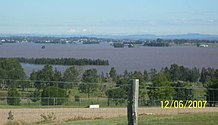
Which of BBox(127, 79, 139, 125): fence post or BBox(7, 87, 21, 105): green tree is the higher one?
BBox(127, 79, 139, 125): fence post

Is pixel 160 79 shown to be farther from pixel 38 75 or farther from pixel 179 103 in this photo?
pixel 179 103

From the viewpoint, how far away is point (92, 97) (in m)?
23.8

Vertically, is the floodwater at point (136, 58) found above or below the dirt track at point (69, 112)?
below

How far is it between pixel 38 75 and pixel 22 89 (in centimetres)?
1453

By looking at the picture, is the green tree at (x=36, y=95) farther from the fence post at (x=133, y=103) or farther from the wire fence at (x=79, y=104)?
the fence post at (x=133, y=103)

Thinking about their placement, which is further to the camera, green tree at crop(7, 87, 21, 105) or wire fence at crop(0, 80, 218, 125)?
green tree at crop(7, 87, 21, 105)

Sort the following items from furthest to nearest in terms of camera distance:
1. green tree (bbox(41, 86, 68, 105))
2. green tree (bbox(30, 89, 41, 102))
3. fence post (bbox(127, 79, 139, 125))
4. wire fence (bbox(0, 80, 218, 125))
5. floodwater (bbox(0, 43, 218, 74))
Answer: floodwater (bbox(0, 43, 218, 74)) < green tree (bbox(30, 89, 41, 102)) < green tree (bbox(41, 86, 68, 105)) < wire fence (bbox(0, 80, 218, 125)) < fence post (bbox(127, 79, 139, 125))

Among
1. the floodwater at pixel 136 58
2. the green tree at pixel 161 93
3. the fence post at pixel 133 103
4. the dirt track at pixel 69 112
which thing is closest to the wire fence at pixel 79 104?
the dirt track at pixel 69 112

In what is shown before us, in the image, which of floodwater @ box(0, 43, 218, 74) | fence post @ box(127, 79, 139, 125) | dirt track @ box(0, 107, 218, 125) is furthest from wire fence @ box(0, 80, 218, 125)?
floodwater @ box(0, 43, 218, 74)
